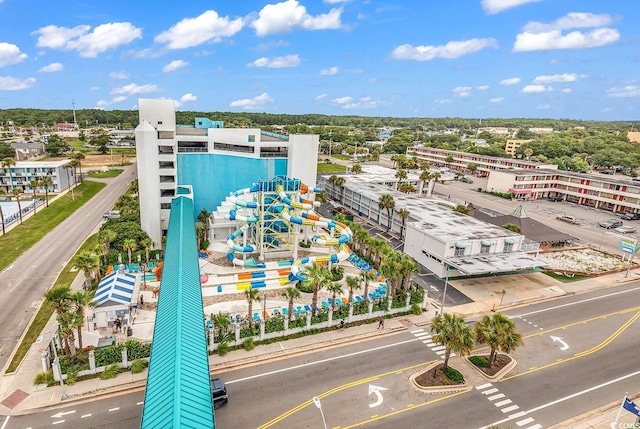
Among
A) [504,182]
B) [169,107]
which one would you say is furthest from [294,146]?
[504,182]

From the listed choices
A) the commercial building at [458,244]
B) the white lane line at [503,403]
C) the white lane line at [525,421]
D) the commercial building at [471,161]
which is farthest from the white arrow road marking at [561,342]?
the commercial building at [471,161]

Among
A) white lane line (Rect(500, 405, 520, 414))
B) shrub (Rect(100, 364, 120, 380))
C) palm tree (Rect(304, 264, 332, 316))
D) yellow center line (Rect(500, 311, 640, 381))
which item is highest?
palm tree (Rect(304, 264, 332, 316))

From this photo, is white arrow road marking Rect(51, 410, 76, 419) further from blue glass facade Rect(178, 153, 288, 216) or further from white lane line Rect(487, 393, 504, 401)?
blue glass facade Rect(178, 153, 288, 216)

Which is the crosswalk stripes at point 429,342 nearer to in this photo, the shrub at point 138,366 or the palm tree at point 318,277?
the palm tree at point 318,277

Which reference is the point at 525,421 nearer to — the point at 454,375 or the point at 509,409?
the point at 509,409

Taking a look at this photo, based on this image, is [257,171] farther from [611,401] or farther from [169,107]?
[611,401]

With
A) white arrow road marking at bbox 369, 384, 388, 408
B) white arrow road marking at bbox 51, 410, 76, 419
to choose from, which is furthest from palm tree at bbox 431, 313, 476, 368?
white arrow road marking at bbox 51, 410, 76, 419

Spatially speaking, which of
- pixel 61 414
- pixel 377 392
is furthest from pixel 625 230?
pixel 61 414

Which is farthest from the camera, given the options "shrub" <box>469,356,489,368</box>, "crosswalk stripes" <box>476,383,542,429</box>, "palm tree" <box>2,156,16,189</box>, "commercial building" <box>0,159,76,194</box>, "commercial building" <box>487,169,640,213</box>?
"commercial building" <box>487,169,640,213</box>
